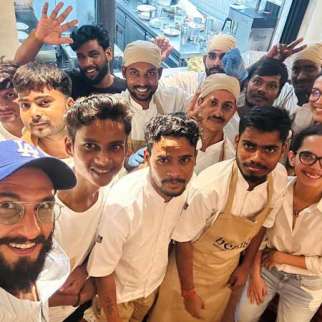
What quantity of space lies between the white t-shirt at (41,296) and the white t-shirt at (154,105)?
29.7 inches

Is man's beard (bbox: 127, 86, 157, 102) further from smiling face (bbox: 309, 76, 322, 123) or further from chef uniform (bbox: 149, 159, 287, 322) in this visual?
smiling face (bbox: 309, 76, 322, 123)

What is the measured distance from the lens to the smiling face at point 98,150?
120cm

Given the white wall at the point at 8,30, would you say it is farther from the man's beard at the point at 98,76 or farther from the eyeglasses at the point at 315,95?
the eyeglasses at the point at 315,95

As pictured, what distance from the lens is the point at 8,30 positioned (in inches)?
63.6

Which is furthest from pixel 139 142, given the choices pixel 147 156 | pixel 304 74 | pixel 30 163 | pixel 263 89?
pixel 304 74

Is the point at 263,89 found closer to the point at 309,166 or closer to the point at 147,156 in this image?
the point at 309,166

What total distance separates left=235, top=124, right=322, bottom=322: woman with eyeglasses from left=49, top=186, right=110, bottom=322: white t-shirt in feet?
2.75

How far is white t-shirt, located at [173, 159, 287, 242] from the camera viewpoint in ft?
4.78

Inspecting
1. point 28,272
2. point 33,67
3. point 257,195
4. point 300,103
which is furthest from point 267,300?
point 33,67

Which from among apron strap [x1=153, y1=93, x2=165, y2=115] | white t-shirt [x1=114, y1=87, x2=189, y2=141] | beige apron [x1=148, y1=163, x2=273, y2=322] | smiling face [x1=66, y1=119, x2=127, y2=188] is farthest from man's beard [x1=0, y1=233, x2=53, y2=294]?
apron strap [x1=153, y1=93, x2=165, y2=115]

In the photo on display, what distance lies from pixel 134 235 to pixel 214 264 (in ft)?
1.54

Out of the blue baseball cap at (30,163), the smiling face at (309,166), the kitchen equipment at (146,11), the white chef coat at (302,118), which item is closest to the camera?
the blue baseball cap at (30,163)

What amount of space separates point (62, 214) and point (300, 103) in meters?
1.60

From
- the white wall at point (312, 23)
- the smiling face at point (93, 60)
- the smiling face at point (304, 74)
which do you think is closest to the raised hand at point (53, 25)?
the smiling face at point (93, 60)
